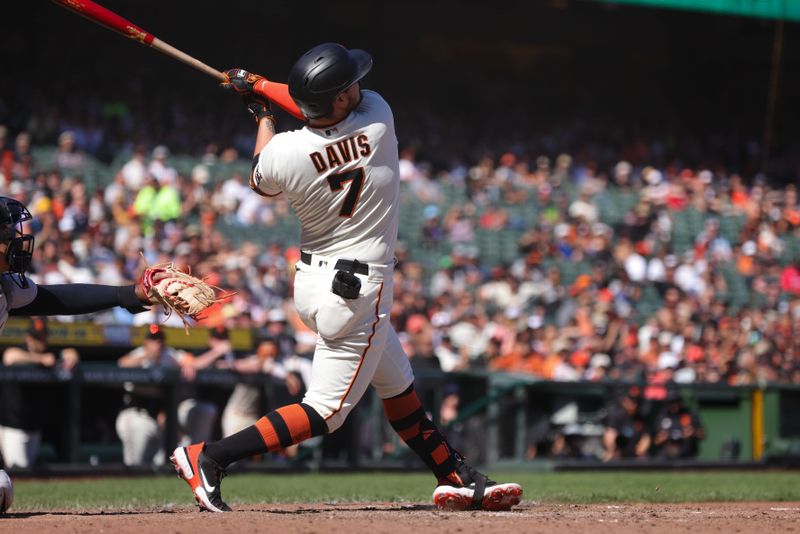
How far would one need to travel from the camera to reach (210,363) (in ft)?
35.1

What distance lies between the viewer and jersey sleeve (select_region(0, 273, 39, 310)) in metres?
5.15

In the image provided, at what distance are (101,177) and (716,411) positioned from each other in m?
7.90

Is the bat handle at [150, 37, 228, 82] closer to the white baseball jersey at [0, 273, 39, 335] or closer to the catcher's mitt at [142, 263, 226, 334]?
the catcher's mitt at [142, 263, 226, 334]

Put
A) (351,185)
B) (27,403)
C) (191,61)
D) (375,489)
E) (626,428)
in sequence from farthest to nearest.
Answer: (626,428) → (27,403) → (375,489) → (191,61) → (351,185)

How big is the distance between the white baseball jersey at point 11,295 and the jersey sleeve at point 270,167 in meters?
1.08

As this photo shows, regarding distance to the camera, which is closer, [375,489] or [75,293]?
[75,293]

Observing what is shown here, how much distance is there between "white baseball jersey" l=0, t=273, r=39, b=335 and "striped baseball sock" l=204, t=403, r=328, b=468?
3.29 feet

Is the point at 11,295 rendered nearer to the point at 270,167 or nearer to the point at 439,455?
the point at 270,167

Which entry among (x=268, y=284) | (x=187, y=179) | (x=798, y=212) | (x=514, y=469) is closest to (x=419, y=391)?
(x=514, y=469)

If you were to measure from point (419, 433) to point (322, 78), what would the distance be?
1.73 metres

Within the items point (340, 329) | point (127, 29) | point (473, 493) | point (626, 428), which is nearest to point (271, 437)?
point (340, 329)

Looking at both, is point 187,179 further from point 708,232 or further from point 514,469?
point 708,232

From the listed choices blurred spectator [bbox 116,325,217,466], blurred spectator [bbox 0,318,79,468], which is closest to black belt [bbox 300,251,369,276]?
blurred spectator [bbox 116,325,217,466]

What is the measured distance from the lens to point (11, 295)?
16.9 ft
